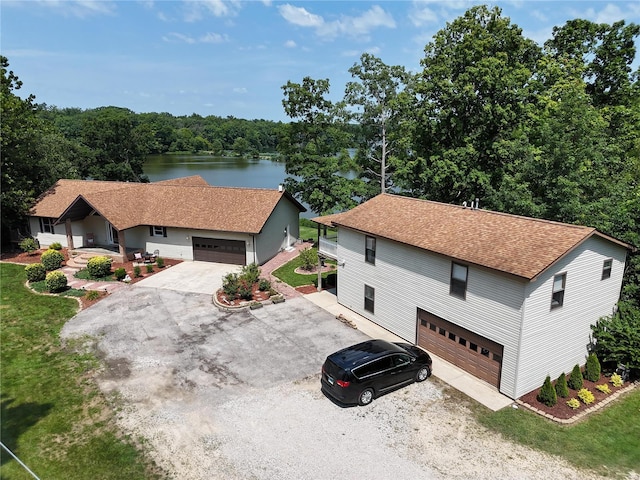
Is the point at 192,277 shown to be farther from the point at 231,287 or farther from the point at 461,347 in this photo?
the point at 461,347

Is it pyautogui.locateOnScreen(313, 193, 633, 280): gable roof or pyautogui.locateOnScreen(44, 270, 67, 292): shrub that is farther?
pyautogui.locateOnScreen(44, 270, 67, 292): shrub

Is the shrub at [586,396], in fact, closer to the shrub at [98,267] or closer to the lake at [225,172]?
the shrub at [98,267]

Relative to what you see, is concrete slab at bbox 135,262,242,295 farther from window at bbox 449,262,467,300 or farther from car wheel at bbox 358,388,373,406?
window at bbox 449,262,467,300

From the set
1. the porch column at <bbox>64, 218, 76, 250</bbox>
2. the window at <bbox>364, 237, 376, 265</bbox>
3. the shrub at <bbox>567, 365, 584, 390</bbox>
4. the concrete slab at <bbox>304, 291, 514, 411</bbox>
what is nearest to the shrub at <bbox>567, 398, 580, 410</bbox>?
the shrub at <bbox>567, 365, 584, 390</bbox>

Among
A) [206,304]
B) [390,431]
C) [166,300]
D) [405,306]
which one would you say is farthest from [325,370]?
[166,300]

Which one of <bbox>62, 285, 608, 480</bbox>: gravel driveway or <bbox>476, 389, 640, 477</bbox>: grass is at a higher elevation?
<bbox>62, 285, 608, 480</bbox>: gravel driveway

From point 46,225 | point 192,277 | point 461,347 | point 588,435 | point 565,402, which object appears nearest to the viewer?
Result: point 588,435

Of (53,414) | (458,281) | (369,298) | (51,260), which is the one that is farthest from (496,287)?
(51,260)
